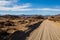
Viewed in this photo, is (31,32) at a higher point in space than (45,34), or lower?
lower

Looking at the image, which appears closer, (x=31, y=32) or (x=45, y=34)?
(x=45, y=34)

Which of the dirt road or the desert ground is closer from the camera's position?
the dirt road

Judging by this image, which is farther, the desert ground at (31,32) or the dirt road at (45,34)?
the desert ground at (31,32)

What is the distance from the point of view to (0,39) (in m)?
25.3
